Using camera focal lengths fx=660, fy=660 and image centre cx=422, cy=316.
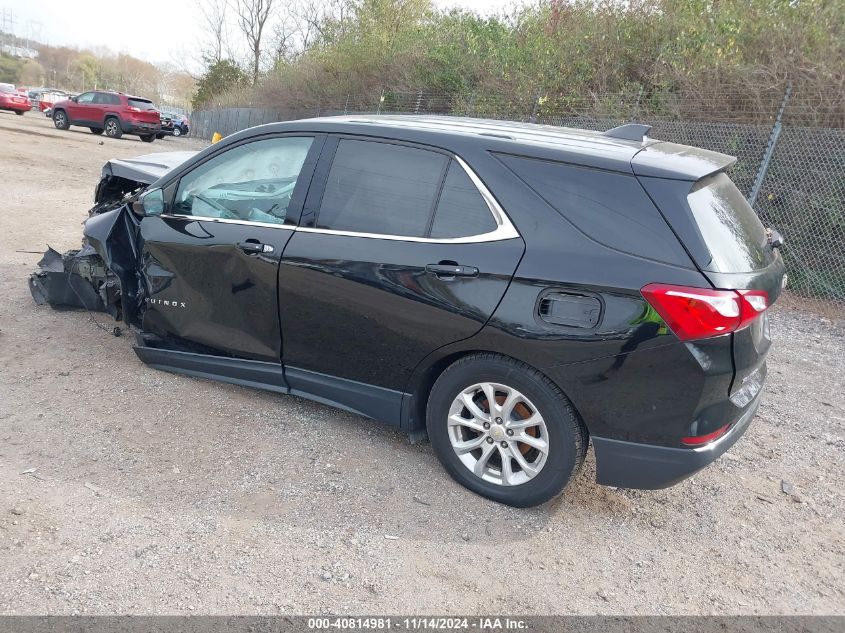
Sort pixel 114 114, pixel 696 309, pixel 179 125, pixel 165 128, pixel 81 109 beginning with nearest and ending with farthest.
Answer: pixel 696 309, pixel 114 114, pixel 81 109, pixel 165 128, pixel 179 125

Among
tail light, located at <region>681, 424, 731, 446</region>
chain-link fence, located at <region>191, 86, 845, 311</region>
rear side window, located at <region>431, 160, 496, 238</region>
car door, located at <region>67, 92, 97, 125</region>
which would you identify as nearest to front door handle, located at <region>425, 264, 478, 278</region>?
rear side window, located at <region>431, 160, 496, 238</region>

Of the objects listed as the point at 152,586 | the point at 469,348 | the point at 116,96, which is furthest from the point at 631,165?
the point at 116,96

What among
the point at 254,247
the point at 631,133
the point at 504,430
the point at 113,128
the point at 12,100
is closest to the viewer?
the point at 504,430

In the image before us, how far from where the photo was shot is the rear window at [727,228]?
2867 millimetres

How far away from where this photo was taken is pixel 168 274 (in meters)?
4.20

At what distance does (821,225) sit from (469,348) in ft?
23.2

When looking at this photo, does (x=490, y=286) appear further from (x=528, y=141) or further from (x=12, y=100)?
(x=12, y=100)

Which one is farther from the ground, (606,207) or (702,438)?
(606,207)

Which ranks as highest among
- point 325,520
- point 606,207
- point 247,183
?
point 606,207

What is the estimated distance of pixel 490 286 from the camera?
311 centimetres

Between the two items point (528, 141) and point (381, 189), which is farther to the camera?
point (381, 189)

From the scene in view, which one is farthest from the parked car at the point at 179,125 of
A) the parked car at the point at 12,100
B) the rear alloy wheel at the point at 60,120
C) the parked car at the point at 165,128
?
the rear alloy wheel at the point at 60,120

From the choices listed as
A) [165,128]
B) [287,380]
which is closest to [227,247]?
[287,380]

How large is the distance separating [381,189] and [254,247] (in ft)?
2.74
